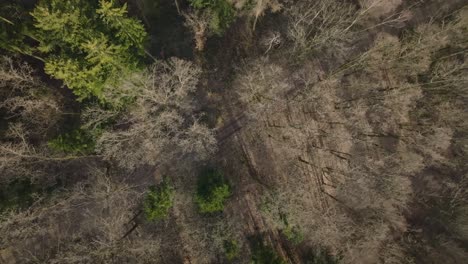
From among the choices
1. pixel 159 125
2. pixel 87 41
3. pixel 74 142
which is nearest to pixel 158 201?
pixel 159 125

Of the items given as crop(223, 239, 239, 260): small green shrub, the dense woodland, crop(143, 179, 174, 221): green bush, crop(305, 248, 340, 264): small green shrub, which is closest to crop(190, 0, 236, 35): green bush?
the dense woodland

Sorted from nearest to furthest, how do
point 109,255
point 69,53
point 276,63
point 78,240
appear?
point 69,53 < point 109,255 < point 78,240 < point 276,63

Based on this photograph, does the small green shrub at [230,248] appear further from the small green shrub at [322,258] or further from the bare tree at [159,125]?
the bare tree at [159,125]

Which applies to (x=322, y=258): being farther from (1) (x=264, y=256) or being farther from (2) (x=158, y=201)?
(2) (x=158, y=201)

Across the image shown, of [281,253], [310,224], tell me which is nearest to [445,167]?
[310,224]

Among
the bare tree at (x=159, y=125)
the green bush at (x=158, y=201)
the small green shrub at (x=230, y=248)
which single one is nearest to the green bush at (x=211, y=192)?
the green bush at (x=158, y=201)

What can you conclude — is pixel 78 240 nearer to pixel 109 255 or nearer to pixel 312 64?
pixel 109 255

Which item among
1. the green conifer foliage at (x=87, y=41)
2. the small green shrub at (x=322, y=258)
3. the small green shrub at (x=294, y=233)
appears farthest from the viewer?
the small green shrub at (x=322, y=258)
